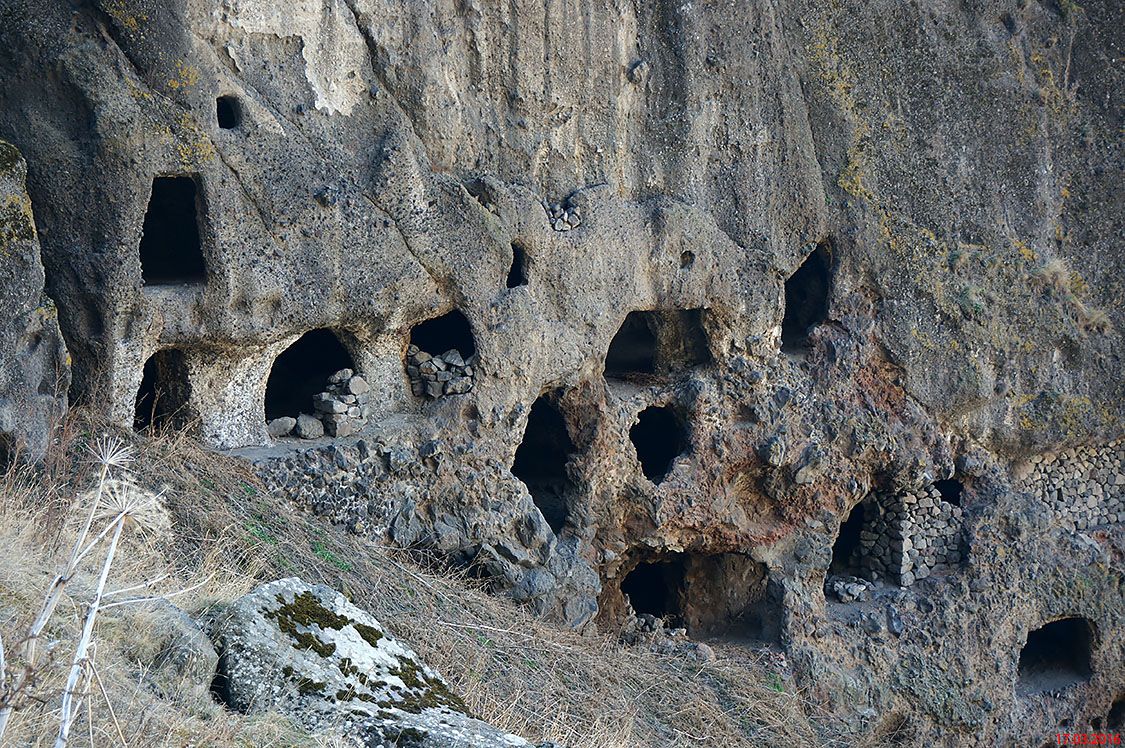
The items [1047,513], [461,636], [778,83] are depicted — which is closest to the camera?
[461,636]

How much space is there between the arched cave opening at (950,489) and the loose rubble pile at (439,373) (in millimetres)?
4689

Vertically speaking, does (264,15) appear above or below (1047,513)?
above

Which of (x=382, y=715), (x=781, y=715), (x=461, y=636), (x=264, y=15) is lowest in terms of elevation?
(x=781, y=715)

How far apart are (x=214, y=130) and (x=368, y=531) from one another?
2729mm

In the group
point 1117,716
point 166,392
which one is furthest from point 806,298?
point 166,392

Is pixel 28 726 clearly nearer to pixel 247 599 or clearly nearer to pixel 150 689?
pixel 150 689

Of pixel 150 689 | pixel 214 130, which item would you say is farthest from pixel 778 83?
pixel 150 689

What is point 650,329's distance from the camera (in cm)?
1123

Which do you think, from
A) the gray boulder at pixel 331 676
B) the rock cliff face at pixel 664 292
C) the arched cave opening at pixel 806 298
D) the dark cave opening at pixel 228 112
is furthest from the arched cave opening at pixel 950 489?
the gray boulder at pixel 331 676

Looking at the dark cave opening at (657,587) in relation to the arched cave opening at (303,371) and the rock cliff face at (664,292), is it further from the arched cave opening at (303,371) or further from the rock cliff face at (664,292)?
the arched cave opening at (303,371)

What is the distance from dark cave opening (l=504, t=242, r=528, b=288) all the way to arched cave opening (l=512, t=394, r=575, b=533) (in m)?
0.92

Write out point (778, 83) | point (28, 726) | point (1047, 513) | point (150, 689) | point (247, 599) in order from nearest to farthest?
point (28, 726), point (150, 689), point (247, 599), point (778, 83), point (1047, 513)

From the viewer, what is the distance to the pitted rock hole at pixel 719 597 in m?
10.9

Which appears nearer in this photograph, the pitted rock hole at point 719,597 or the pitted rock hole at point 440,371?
the pitted rock hole at point 440,371
